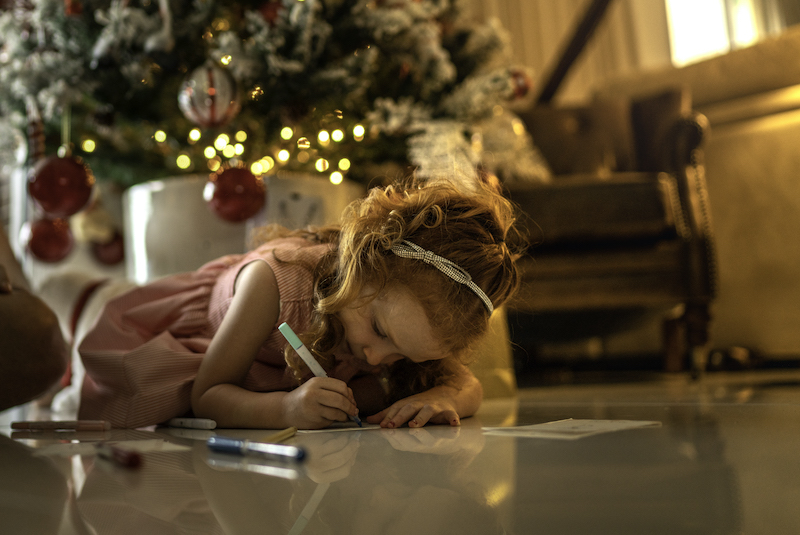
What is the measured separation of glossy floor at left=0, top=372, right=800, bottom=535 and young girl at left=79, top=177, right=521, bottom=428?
0.26 ft

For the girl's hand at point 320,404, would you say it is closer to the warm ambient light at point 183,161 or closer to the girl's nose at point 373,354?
the girl's nose at point 373,354

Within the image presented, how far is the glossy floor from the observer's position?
0.35 metres

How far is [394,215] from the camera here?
0.78 meters

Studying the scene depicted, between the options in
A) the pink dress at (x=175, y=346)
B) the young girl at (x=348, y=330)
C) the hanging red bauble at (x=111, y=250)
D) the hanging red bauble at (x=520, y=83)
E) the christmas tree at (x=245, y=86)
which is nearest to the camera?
the young girl at (x=348, y=330)

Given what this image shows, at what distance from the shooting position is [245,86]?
1344 millimetres

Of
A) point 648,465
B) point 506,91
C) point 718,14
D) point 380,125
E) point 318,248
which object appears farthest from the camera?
point 718,14

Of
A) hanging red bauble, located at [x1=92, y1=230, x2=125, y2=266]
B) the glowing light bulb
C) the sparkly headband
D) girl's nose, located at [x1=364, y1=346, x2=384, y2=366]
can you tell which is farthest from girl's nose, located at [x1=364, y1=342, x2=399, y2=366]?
hanging red bauble, located at [x1=92, y1=230, x2=125, y2=266]

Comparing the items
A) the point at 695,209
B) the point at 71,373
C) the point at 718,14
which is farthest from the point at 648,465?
the point at 718,14

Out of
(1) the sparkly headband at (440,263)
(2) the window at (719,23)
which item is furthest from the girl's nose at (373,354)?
(2) the window at (719,23)

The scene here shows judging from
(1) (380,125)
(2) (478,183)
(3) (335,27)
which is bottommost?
(2) (478,183)

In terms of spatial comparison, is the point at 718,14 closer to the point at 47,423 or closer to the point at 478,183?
the point at 478,183

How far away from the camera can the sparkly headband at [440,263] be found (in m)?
0.75

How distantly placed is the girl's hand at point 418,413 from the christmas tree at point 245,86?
1.81 ft

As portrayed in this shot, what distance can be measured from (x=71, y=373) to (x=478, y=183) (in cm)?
89
